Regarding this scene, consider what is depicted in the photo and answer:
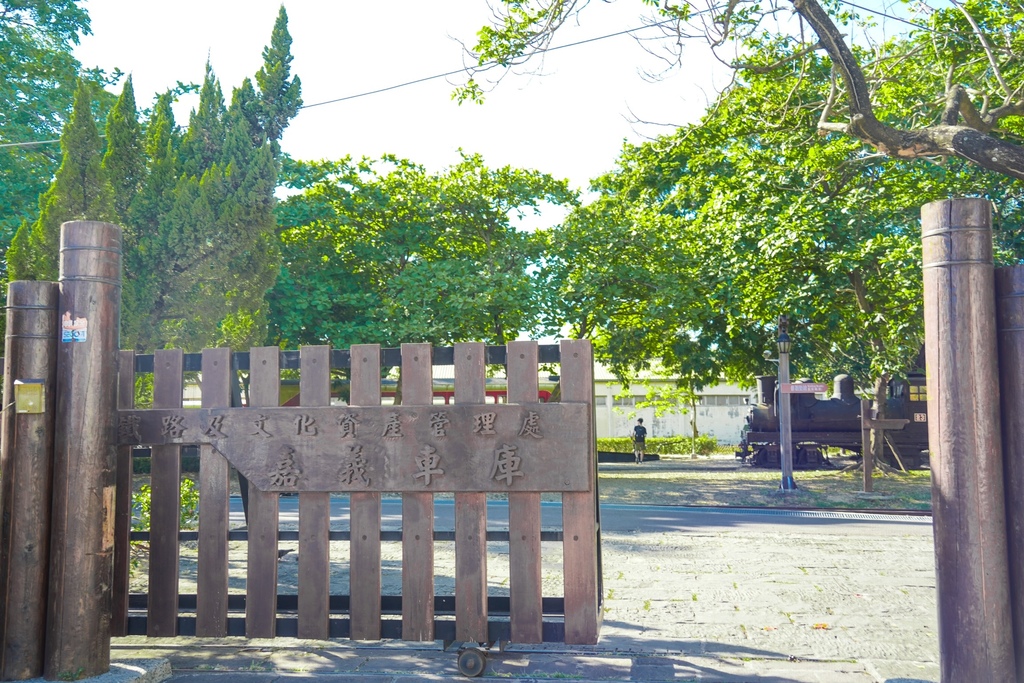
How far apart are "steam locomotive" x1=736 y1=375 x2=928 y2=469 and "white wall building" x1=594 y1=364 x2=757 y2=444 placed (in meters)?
15.0

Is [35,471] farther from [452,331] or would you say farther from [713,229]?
[713,229]

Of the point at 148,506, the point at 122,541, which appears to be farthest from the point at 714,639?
the point at 148,506

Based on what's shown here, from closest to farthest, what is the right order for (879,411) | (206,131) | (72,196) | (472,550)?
(472,550)
(72,196)
(206,131)
(879,411)

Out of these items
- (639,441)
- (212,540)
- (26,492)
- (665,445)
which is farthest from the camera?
(665,445)

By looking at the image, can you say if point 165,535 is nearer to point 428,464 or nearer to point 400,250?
point 428,464

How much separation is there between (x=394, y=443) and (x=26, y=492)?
196 centimetres

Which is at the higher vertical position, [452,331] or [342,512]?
[452,331]

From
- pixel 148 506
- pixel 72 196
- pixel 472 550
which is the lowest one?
pixel 148 506

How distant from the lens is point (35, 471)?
4.53m

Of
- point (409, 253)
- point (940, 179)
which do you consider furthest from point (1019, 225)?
point (409, 253)

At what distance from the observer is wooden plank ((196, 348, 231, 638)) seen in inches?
197

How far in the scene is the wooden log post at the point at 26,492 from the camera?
14.7ft

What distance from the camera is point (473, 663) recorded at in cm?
469

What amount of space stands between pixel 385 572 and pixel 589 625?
4094 millimetres
